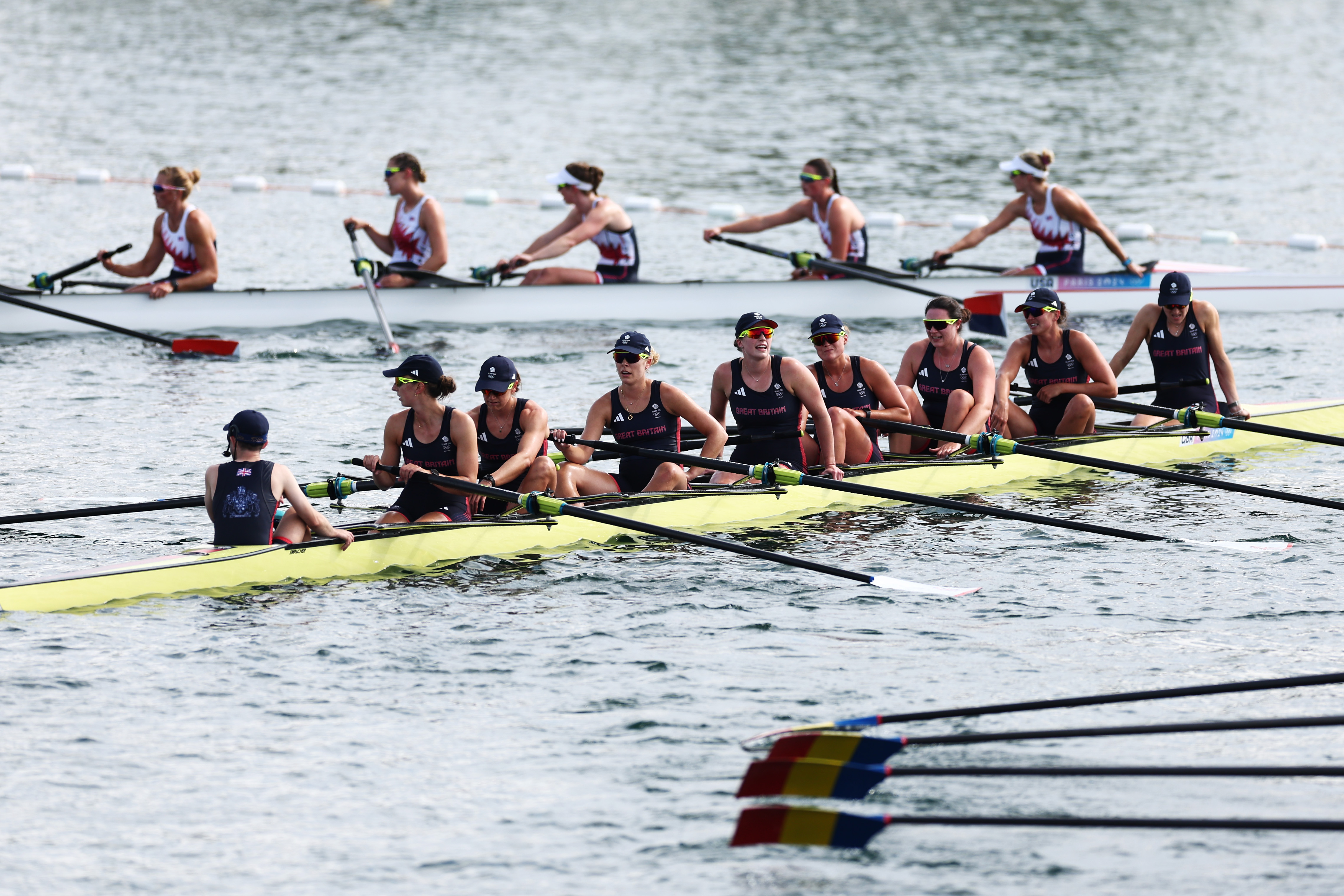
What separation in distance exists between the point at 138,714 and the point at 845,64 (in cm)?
3864

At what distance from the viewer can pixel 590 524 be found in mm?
13039

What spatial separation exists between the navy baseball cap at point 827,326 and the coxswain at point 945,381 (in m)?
0.79

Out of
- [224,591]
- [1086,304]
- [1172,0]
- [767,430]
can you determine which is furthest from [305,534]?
[1172,0]

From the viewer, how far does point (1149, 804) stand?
29.2ft

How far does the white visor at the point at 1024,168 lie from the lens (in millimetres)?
20516

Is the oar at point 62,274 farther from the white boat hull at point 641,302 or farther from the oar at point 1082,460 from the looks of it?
the oar at point 1082,460

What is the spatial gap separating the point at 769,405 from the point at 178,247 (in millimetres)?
8999

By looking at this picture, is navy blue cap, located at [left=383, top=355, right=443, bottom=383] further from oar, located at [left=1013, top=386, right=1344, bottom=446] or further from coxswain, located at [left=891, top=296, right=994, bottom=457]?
oar, located at [left=1013, top=386, right=1344, bottom=446]

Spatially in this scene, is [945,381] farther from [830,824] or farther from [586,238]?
[830,824]

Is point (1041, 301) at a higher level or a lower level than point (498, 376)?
higher

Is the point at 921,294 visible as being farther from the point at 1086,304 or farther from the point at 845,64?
the point at 845,64

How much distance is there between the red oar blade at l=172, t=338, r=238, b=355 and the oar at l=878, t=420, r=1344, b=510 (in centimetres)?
848

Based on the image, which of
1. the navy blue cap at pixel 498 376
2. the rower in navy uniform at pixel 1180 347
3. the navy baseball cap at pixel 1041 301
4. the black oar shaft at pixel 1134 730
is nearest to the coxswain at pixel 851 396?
the navy baseball cap at pixel 1041 301

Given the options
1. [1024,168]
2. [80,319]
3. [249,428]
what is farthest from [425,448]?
[1024,168]
